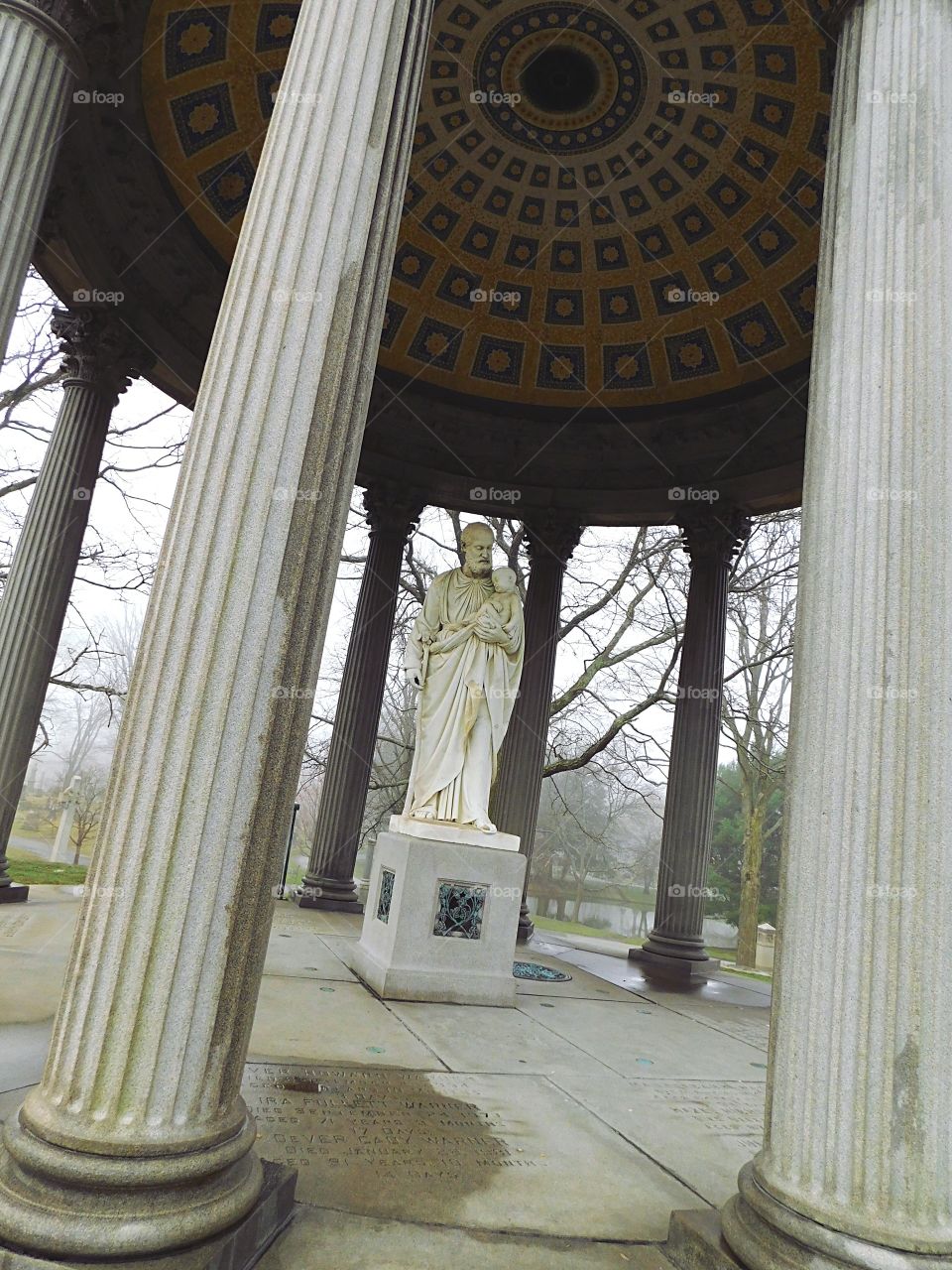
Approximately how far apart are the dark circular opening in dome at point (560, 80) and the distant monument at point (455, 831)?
9.84 metres

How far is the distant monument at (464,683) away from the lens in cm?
1024

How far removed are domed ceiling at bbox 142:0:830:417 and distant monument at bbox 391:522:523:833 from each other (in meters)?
9.92

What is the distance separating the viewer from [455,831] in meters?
9.81

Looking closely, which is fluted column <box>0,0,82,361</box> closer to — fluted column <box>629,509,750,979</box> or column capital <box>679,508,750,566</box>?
fluted column <box>629,509,750,979</box>

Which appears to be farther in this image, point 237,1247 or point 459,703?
point 459,703

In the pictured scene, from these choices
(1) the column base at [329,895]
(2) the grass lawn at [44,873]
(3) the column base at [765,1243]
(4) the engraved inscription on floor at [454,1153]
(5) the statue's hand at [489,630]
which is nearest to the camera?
(3) the column base at [765,1243]

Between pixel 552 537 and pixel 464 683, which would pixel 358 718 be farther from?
pixel 464 683

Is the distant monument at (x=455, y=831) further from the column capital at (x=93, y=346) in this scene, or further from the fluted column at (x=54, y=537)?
the column capital at (x=93, y=346)

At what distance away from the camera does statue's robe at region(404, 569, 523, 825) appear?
10.2m

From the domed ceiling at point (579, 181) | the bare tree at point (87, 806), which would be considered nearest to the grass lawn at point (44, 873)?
the bare tree at point (87, 806)

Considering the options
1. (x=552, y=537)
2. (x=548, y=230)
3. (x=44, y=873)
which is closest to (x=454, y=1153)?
(x=552, y=537)

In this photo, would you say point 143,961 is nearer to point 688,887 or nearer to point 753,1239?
point 753,1239

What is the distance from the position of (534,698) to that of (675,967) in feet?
19.5

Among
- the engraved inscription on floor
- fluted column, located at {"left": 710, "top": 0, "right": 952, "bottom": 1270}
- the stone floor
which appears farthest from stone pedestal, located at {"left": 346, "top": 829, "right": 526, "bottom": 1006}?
fluted column, located at {"left": 710, "top": 0, "right": 952, "bottom": 1270}
